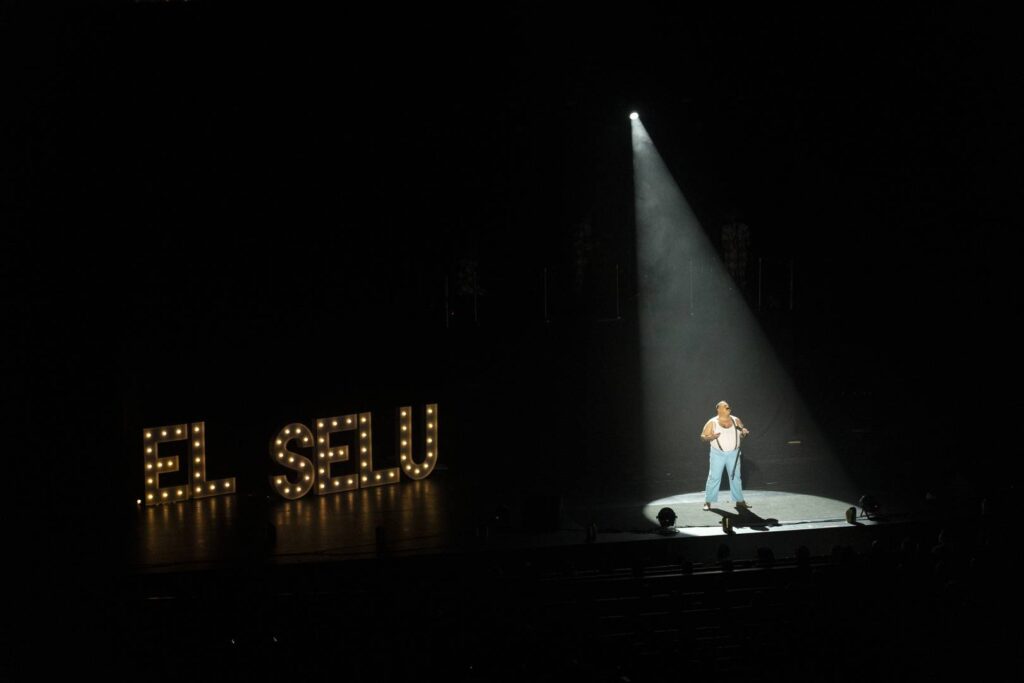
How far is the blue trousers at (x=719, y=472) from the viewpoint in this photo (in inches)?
557

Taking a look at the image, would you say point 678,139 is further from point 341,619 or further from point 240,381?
point 341,619

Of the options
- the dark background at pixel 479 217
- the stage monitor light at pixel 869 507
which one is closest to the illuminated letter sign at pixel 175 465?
the dark background at pixel 479 217

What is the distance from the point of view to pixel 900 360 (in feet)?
62.4

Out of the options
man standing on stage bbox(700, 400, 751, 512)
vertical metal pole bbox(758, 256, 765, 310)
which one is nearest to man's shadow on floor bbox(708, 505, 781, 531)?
man standing on stage bbox(700, 400, 751, 512)

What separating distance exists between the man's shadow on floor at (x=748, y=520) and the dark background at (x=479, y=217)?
9.70 ft

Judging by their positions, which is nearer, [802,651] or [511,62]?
[802,651]

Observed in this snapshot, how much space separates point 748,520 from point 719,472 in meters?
1.02

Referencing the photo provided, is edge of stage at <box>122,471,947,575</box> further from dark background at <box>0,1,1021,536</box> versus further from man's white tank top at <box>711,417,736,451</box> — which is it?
dark background at <box>0,1,1021,536</box>

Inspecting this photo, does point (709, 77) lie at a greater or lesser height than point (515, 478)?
greater

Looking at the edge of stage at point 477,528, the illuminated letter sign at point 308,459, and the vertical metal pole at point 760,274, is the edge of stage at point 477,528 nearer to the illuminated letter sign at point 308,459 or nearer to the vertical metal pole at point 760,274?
the illuminated letter sign at point 308,459

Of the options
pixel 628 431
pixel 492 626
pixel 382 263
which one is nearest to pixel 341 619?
pixel 492 626

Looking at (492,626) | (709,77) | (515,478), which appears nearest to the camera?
(492,626)

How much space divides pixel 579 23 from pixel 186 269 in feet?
24.4

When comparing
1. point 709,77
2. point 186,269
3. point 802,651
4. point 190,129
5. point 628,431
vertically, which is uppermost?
point 709,77
